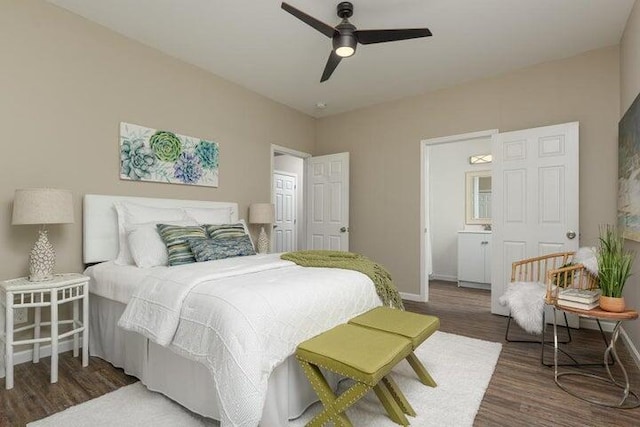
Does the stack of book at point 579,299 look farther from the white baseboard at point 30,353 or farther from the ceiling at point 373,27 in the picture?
the white baseboard at point 30,353

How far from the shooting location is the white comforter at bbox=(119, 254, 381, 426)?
1.45 m

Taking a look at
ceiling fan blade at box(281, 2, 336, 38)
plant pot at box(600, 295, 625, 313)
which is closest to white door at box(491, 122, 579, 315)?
plant pot at box(600, 295, 625, 313)

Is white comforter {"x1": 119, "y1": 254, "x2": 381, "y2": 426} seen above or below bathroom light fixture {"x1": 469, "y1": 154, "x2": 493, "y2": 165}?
below

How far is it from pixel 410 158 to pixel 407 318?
112 inches

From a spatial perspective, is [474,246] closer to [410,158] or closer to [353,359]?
[410,158]

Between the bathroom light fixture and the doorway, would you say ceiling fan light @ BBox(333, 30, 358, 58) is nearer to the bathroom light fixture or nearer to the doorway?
the doorway

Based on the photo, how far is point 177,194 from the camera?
3.48 m

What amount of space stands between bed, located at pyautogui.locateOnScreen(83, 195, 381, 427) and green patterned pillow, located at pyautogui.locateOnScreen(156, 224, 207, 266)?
0.73 ft

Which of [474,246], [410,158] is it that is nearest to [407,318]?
[410,158]

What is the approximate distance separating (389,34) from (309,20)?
577 millimetres

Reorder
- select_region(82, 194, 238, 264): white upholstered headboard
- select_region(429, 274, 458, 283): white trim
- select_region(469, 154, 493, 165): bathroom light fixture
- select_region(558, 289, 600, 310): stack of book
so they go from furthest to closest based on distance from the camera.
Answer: select_region(429, 274, 458, 283): white trim, select_region(469, 154, 493, 165): bathroom light fixture, select_region(82, 194, 238, 264): white upholstered headboard, select_region(558, 289, 600, 310): stack of book

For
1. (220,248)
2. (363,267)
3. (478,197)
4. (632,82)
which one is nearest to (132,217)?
(220,248)

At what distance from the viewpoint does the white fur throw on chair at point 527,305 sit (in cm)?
248

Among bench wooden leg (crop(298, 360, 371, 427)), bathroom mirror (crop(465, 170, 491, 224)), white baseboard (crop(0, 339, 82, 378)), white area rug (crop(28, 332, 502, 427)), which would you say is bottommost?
white area rug (crop(28, 332, 502, 427))
